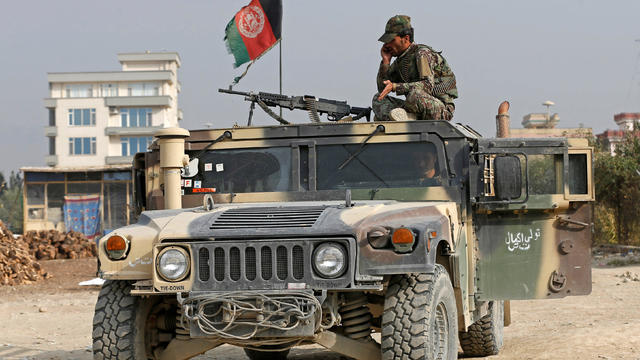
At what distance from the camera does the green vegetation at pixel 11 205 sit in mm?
46362

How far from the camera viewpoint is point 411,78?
789 centimetres

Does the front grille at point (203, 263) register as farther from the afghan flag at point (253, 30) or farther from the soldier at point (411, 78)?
the afghan flag at point (253, 30)

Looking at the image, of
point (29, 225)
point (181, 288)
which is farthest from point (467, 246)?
point (29, 225)

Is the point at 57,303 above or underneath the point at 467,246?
underneath

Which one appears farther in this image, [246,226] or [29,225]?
[29,225]

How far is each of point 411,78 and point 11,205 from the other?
223ft

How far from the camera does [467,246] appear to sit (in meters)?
6.93

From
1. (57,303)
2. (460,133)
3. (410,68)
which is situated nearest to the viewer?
(460,133)

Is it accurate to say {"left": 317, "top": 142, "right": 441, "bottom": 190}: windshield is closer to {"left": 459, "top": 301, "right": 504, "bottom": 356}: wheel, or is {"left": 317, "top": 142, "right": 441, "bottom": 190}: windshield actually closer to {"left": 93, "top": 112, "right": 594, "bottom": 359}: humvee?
{"left": 93, "top": 112, "right": 594, "bottom": 359}: humvee

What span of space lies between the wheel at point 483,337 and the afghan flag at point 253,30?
439 cm

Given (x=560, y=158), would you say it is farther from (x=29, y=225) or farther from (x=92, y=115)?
(x=92, y=115)

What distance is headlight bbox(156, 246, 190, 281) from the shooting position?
532 centimetres

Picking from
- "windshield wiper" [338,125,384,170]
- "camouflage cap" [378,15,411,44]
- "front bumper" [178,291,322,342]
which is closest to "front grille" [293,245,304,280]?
"front bumper" [178,291,322,342]

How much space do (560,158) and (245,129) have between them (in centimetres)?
226
